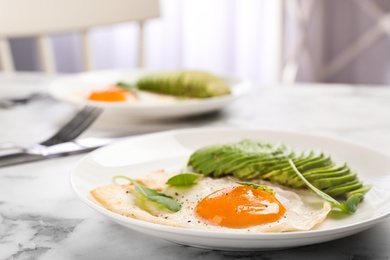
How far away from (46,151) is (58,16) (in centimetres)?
113

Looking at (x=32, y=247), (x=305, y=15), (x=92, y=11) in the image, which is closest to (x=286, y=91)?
(x=92, y=11)

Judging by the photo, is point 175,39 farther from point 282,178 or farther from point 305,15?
point 282,178

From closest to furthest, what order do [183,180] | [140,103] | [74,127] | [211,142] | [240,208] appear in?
[240,208], [183,180], [211,142], [74,127], [140,103]

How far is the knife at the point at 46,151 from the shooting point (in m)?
1.08

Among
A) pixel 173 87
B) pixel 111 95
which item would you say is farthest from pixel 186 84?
pixel 111 95

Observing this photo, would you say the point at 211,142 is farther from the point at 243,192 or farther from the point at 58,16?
the point at 58,16

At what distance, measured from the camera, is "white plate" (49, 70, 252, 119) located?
1.32m

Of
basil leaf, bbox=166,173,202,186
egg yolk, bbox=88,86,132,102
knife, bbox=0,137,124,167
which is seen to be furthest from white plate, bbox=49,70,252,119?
basil leaf, bbox=166,173,202,186

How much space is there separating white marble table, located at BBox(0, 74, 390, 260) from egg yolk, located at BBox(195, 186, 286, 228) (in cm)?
4

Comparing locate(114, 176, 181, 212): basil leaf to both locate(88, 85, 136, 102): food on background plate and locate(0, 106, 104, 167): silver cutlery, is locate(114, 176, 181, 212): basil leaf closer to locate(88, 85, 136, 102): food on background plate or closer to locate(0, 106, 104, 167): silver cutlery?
locate(0, 106, 104, 167): silver cutlery

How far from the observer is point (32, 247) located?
2.42 ft

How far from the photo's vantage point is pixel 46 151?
1.11m

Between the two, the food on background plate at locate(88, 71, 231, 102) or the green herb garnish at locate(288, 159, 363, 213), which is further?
the food on background plate at locate(88, 71, 231, 102)

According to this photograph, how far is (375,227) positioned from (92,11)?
1616mm
